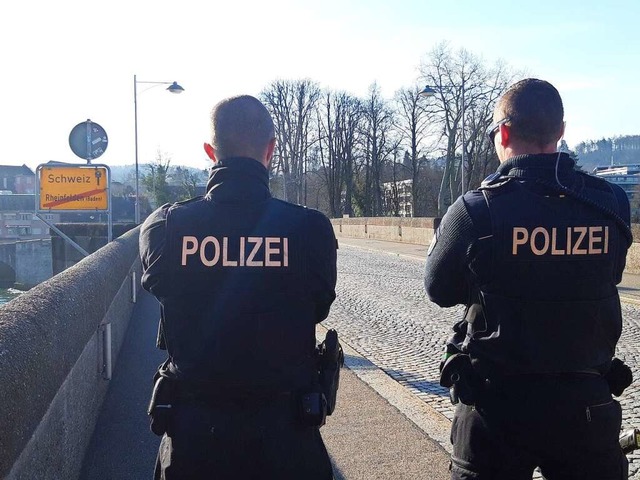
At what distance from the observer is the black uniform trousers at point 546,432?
2.51 m

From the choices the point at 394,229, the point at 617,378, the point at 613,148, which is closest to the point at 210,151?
the point at 617,378

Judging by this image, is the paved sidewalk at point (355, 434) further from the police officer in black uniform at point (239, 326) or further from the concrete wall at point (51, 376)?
the police officer in black uniform at point (239, 326)

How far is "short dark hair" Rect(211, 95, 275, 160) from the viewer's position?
266 centimetres

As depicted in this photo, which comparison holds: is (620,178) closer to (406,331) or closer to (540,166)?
(406,331)

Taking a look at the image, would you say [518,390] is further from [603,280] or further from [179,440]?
[179,440]

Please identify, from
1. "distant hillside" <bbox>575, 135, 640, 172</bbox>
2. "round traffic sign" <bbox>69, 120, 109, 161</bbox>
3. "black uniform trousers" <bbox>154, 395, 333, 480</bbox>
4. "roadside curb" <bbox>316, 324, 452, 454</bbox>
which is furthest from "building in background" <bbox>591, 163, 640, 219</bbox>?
"distant hillside" <bbox>575, 135, 640, 172</bbox>

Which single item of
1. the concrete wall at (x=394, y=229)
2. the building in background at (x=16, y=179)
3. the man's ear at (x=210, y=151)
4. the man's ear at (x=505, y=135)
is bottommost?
the concrete wall at (x=394, y=229)

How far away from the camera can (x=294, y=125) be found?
74875mm

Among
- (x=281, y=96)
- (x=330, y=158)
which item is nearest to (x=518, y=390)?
(x=281, y=96)

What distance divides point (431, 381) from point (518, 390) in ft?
17.1

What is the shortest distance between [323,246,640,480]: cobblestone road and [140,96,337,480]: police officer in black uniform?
324cm

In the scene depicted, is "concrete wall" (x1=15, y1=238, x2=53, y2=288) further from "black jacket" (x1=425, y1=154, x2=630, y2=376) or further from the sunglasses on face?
"black jacket" (x1=425, y1=154, x2=630, y2=376)

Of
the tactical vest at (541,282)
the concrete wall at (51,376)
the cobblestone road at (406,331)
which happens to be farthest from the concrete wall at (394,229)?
the tactical vest at (541,282)

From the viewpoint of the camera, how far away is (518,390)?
2582mm
